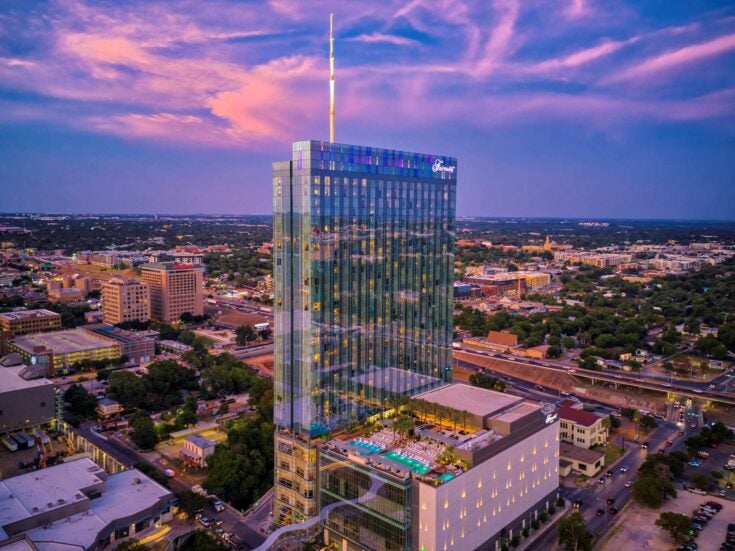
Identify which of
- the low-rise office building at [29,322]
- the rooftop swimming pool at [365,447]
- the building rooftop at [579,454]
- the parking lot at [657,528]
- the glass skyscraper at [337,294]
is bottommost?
the parking lot at [657,528]

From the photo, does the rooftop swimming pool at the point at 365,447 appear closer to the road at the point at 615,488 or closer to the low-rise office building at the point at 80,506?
the road at the point at 615,488

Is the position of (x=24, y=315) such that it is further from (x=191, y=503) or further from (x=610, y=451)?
(x=610, y=451)

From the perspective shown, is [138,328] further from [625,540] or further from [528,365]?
[625,540]

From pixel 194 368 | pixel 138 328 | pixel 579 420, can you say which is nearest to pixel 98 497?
pixel 194 368

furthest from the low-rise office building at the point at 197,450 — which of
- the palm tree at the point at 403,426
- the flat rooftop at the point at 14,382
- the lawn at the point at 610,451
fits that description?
the lawn at the point at 610,451

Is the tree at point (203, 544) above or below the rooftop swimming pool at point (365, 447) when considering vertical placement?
below

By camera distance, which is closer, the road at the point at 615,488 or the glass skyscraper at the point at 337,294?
the glass skyscraper at the point at 337,294

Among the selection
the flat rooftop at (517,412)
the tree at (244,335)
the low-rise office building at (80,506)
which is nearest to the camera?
the low-rise office building at (80,506)
